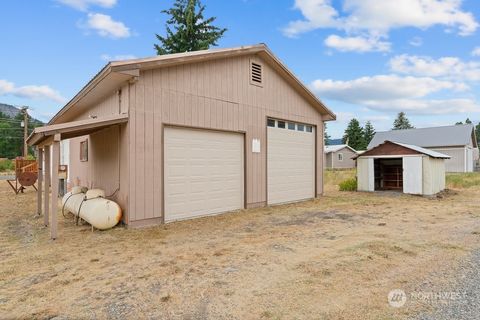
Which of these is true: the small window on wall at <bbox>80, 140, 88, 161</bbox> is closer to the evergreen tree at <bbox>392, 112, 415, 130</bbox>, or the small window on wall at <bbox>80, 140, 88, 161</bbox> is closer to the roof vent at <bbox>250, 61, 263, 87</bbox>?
the roof vent at <bbox>250, 61, 263, 87</bbox>

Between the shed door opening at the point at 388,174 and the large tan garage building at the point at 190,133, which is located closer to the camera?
the large tan garage building at the point at 190,133

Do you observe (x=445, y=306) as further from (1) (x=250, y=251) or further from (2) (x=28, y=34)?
(2) (x=28, y=34)

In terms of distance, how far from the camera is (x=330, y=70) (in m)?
17.5

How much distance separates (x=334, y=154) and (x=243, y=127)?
30124 millimetres

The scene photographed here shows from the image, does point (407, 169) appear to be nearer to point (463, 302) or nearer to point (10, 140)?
point (463, 302)

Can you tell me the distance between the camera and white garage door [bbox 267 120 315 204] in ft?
32.3

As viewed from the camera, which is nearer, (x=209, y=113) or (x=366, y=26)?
(x=209, y=113)

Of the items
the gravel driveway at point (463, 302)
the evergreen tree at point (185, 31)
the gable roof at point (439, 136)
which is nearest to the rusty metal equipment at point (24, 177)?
the evergreen tree at point (185, 31)

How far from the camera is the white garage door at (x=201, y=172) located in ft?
23.4

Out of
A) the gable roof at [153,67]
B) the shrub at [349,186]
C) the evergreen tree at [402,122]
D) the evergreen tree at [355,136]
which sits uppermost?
the evergreen tree at [402,122]

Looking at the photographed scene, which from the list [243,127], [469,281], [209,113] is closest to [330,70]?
[243,127]
